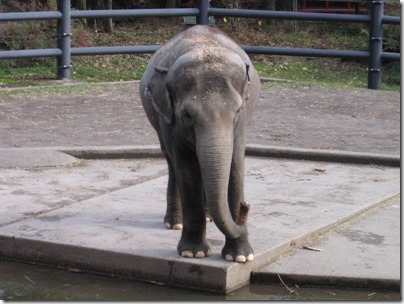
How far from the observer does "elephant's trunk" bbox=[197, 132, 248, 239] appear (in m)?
5.36

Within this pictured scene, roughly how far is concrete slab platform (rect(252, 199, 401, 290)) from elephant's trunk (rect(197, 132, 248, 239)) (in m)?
0.79

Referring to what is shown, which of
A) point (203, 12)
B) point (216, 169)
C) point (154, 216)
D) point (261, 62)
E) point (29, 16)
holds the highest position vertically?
point (216, 169)

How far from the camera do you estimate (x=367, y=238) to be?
681 centimetres

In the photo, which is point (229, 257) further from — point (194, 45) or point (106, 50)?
point (106, 50)

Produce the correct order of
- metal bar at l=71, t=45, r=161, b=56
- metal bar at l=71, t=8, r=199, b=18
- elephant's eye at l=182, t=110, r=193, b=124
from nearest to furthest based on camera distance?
elephant's eye at l=182, t=110, r=193, b=124 → metal bar at l=71, t=45, r=161, b=56 → metal bar at l=71, t=8, r=199, b=18

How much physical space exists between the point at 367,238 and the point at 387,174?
2.08m

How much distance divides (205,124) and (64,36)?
9162mm

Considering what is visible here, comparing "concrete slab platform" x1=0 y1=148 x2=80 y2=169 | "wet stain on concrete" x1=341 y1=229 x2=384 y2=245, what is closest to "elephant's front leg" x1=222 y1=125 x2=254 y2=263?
"wet stain on concrete" x1=341 y1=229 x2=384 y2=245

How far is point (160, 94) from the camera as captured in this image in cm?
590

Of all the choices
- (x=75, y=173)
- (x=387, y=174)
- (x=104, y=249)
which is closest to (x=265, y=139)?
(x=387, y=174)

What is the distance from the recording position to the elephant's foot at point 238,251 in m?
5.92

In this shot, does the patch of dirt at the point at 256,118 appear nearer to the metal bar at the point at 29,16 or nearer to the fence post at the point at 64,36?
the fence post at the point at 64,36

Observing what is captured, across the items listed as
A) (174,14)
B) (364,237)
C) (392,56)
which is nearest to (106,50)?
(174,14)

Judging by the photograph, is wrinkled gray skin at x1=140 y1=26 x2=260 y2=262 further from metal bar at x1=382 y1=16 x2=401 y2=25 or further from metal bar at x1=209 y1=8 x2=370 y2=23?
metal bar at x1=209 y1=8 x2=370 y2=23
